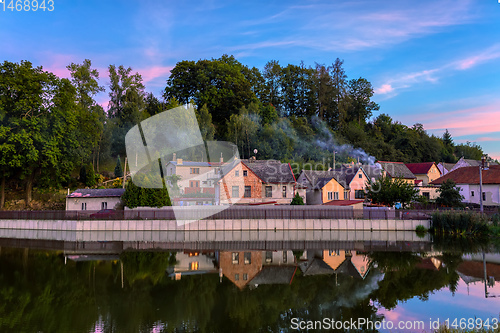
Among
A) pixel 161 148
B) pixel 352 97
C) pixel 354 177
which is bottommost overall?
pixel 354 177

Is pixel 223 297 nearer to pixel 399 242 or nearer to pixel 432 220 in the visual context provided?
pixel 399 242

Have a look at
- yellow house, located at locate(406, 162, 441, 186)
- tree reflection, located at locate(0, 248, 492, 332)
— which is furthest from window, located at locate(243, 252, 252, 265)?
yellow house, located at locate(406, 162, 441, 186)

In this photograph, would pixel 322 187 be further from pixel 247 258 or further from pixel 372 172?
pixel 247 258

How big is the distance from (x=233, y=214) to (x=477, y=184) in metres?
33.3

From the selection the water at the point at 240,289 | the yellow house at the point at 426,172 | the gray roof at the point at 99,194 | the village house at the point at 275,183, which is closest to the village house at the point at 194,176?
the village house at the point at 275,183

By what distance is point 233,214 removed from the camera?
38.3 m

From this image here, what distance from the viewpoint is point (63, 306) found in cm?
1772

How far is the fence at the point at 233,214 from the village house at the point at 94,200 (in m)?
4.30

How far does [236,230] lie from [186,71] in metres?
Answer: 47.7

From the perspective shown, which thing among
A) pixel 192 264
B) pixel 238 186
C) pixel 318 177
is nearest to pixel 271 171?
pixel 238 186

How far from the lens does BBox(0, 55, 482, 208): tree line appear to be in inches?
1806

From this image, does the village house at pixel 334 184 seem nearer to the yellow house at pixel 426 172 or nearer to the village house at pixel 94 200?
the village house at pixel 94 200

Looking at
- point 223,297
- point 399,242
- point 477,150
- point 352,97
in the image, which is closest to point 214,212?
point 399,242

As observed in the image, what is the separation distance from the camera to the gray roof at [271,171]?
4778 centimetres
